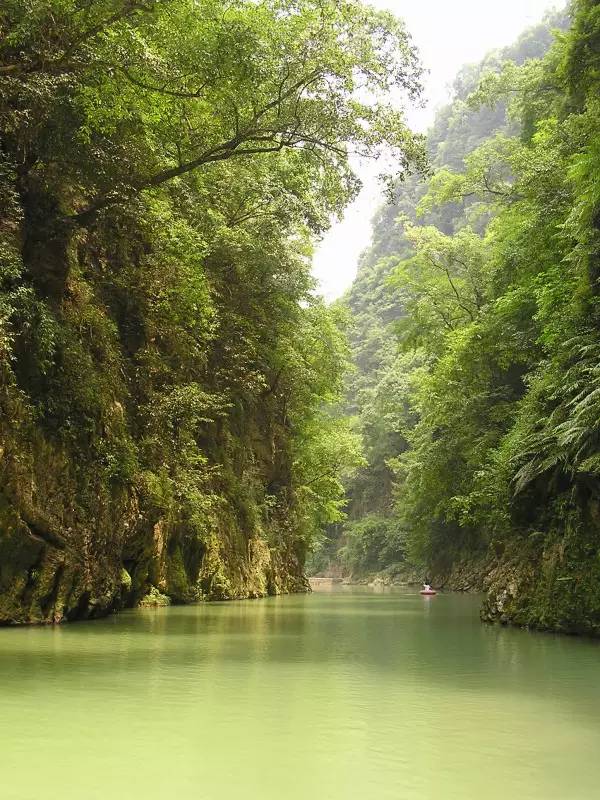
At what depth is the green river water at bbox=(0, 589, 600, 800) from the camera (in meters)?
3.49

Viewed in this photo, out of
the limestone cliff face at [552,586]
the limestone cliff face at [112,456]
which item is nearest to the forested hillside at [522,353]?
the limestone cliff face at [552,586]

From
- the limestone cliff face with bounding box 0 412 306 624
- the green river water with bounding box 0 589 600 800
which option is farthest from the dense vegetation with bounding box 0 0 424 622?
the green river water with bounding box 0 589 600 800

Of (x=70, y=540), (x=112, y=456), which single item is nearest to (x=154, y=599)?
(x=112, y=456)

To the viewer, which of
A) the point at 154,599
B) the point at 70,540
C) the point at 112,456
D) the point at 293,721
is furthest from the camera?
the point at 154,599

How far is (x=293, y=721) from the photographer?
15.9ft

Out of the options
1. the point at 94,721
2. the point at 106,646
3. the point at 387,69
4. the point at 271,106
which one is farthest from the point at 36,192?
the point at 94,721

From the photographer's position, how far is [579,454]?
11125mm

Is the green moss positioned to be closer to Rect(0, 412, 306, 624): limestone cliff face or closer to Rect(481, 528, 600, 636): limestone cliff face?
Rect(0, 412, 306, 624): limestone cliff face

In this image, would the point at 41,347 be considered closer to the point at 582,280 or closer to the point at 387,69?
the point at 387,69

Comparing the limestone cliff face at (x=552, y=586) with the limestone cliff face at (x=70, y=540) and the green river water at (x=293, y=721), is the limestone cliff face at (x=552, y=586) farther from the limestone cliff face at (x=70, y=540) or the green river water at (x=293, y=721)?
the limestone cliff face at (x=70, y=540)

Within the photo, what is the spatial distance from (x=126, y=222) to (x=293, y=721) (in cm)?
1350

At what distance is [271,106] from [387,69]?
208cm

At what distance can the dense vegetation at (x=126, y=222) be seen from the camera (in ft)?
36.2

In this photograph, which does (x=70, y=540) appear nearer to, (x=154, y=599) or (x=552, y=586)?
(x=154, y=599)
